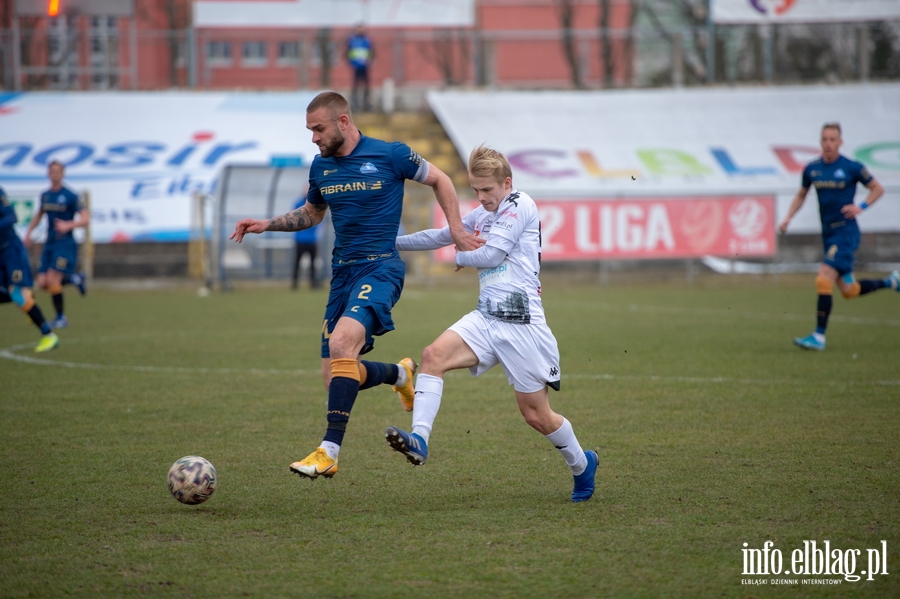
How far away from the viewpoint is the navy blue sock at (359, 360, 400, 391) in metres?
6.00

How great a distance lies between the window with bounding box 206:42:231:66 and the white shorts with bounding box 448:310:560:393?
81.6ft

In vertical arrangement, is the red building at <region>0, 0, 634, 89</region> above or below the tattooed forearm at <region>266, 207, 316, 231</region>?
above

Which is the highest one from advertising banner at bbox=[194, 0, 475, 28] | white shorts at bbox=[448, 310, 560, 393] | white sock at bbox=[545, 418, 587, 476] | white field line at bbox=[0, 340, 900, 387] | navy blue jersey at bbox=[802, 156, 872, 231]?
advertising banner at bbox=[194, 0, 475, 28]

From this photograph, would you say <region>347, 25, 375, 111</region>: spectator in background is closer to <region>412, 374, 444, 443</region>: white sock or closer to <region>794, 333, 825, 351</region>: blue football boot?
<region>794, 333, 825, 351</region>: blue football boot

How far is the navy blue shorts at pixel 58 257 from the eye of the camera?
599 inches

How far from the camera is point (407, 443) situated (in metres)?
4.96

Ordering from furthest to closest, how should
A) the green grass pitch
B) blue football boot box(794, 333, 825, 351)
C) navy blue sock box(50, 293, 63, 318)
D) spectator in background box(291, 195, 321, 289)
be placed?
spectator in background box(291, 195, 321, 289) → navy blue sock box(50, 293, 63, 318) → blue football boot box(794, 333, 825, 351) → the green grass pitch

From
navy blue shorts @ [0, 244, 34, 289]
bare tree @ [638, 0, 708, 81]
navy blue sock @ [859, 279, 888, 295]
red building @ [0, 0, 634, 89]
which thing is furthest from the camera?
bare tree @ [638, 0, 708, 81]

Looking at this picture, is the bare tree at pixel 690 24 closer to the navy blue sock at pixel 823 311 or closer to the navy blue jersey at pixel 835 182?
the navy blue jersey at pixel 835 182

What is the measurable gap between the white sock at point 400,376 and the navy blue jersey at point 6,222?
7.38 m

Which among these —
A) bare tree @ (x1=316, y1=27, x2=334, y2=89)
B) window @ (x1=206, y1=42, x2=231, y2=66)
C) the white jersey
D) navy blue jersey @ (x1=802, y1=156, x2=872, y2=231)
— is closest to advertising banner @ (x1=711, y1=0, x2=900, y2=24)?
bare tree @ (x1=316, y1=27, x2=334, y2=89)

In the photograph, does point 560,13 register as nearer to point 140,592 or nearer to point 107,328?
point 107,328

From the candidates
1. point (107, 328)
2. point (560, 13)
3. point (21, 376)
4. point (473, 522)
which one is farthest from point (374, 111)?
point (473, 522)

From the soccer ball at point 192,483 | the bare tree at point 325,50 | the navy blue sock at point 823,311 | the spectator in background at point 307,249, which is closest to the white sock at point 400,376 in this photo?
the soccer ball at point 192,483
